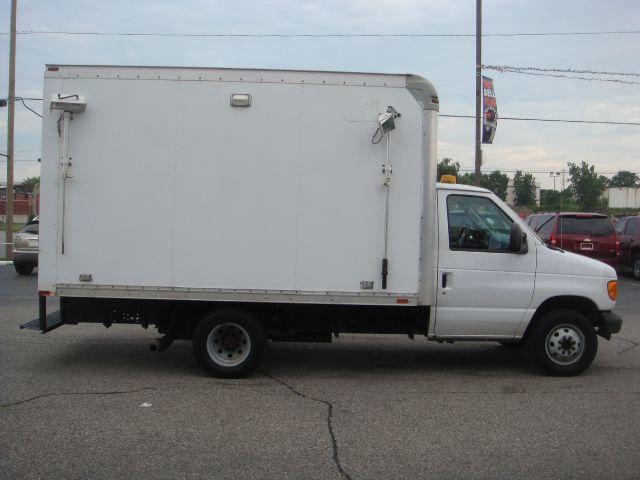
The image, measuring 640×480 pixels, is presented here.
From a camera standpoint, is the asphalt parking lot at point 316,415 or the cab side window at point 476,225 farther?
the cab side window at point 476,225

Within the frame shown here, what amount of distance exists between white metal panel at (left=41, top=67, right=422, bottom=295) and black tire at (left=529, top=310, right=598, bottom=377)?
5.74ft

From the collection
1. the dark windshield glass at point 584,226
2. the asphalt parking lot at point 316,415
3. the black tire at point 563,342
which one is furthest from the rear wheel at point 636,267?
the black tire at point 563,342

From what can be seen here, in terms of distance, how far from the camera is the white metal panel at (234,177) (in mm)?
6480

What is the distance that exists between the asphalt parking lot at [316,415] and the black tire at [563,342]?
18 centimetres

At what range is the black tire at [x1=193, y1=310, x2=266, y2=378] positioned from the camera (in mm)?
6645

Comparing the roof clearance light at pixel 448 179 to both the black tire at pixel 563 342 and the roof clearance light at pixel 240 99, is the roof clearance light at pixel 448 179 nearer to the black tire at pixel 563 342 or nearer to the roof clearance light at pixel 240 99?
the black tire at pixel 563 342

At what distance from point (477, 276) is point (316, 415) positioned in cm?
239

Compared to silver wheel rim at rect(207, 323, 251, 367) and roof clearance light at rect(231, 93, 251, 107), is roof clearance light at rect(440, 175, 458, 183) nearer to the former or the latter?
roof clearance light at rect(231, 93, 251, 107)

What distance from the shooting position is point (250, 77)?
6465mm

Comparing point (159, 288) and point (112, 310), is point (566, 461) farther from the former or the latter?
point (112, 310)

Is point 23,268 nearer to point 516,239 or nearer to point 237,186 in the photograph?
point 237,186

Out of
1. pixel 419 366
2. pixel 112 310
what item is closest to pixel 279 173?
pixel 112 310

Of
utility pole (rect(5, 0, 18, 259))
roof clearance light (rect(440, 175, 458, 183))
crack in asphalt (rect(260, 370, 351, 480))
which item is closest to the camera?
crack in asphalt (rect(260, 370, 351, 480))

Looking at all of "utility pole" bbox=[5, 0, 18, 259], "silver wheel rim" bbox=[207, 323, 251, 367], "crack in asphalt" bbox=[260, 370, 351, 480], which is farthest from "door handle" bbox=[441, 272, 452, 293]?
"utility pole" bbox=[5, 0, 18, 259]
